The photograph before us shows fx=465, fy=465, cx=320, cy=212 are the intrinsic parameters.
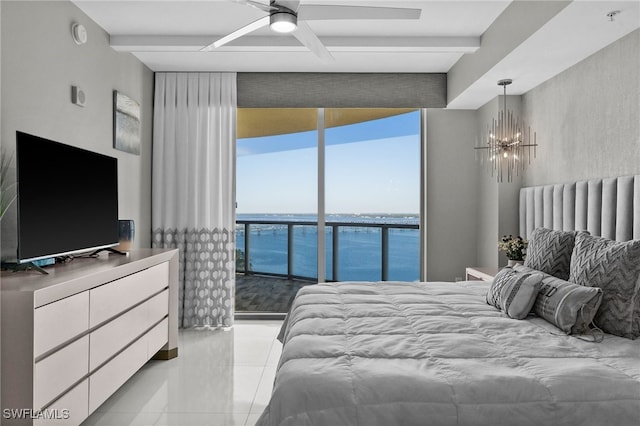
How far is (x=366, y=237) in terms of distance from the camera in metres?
6.56

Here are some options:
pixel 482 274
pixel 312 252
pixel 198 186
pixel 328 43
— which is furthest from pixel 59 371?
pixel 312 252

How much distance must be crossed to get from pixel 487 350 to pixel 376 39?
3000mm

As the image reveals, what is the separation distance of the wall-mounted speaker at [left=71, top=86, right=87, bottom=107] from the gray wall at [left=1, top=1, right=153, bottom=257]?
1.1 inches

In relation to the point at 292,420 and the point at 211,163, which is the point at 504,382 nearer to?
the point at 292,420

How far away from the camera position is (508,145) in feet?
13.9

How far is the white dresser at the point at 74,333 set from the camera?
1.96 metres

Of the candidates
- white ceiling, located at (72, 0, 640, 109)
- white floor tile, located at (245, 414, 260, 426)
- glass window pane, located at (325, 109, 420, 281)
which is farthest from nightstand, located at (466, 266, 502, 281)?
white floor tile, located at (245, 414, 260, 426)

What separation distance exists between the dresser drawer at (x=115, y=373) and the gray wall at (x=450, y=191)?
3.20m

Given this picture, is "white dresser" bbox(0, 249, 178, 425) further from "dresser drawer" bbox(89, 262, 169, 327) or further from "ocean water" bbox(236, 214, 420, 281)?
"ocean water" bbox(236, 214, 420, 281)

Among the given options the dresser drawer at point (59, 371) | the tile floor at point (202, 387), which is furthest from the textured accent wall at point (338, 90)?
the dresser drawer at point (59, 371)

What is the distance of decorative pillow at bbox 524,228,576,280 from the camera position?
2.77 m

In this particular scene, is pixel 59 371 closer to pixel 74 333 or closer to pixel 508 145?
pixel 74 333

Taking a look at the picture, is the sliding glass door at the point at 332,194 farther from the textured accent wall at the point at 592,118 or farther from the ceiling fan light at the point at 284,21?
the ceiling fan light at the point at 284,21

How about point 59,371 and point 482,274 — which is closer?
point 59,371
